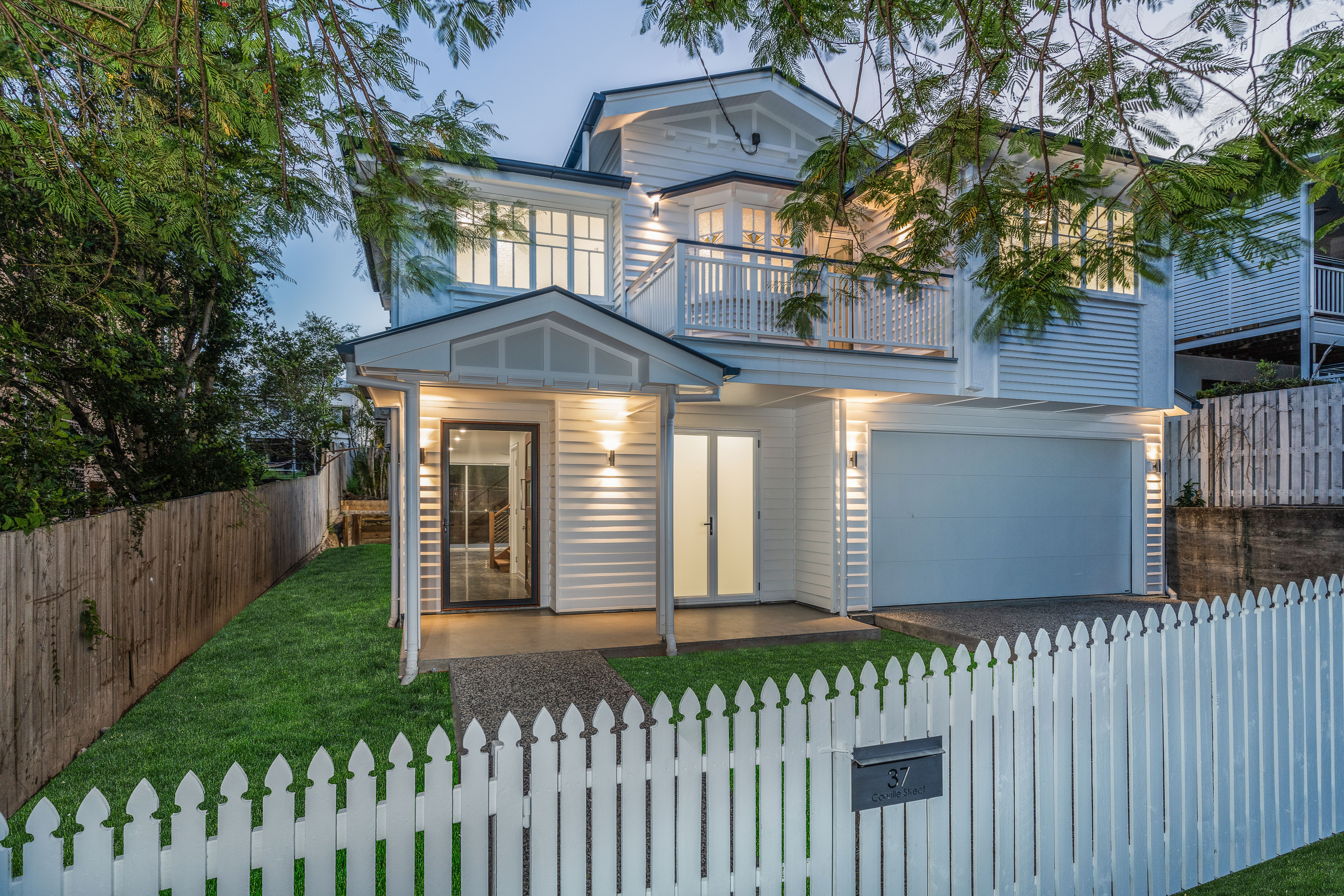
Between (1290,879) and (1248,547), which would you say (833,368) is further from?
(1248,547)

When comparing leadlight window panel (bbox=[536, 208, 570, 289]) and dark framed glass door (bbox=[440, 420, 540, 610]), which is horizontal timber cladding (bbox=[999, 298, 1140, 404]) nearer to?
leadlight window panel (bbox=[536, 208, 570, 289])

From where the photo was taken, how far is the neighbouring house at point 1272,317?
482 inches

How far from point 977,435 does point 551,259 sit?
5.88m

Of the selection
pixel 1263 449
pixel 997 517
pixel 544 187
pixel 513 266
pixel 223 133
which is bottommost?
pixel 997 517

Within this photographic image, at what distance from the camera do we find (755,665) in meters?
6.27

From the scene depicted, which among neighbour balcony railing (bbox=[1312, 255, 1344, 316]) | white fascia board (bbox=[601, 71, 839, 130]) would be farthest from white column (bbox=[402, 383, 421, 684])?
neighbour balcony railing (bbox=[1312, 255, 1344, 316])

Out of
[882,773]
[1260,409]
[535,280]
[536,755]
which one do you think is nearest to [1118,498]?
[1260,409]

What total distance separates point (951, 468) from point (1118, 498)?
2.70 m

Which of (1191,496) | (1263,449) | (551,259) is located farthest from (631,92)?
(1191,496)

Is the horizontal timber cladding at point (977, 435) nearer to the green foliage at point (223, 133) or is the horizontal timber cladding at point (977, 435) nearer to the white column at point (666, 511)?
the white column at point (666, 511)

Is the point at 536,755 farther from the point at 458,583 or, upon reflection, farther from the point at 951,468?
the point at 951,468

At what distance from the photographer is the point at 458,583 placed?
8.39 m

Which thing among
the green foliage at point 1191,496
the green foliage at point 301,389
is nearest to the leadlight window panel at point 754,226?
the green foliage at point 1191,496

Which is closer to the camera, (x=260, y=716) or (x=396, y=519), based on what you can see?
(x=260, y=716)
